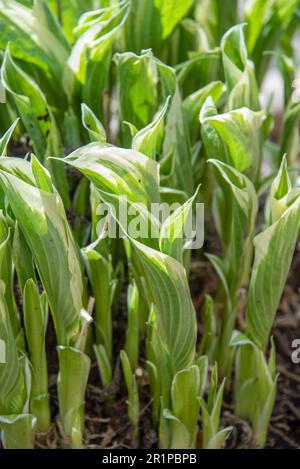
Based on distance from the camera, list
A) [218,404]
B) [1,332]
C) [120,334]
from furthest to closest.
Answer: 1. [120,334]
2. [218,404]
3. [1,332]

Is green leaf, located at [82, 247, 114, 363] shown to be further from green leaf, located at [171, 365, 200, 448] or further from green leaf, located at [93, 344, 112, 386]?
green leaf, located at [171, 365, 200, 448]

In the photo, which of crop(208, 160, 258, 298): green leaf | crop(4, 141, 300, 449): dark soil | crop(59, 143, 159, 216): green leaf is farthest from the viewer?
crop(4, 141, 300, 449): dark soil

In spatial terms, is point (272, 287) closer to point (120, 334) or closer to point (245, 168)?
point (245, 168)

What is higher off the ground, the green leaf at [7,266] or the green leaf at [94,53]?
the green leaf at [94,53]

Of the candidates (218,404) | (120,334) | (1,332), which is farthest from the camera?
(120,334)

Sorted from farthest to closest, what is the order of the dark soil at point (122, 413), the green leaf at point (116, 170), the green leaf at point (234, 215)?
the dark soil at point (122, 413), the green leaf at point (234, 215), the green leaf at point (116, 170)

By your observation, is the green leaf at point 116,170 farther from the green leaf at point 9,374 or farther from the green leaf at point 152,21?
the green leaf at point 152,21

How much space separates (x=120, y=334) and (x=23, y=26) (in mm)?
403

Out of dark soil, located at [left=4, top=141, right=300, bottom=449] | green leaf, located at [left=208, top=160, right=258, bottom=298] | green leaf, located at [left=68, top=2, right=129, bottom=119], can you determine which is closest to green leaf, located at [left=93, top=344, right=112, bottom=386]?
dark soil, located at [left=4, top=141, right=300, bottom=449]

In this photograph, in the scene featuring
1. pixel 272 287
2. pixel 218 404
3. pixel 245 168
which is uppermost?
pixel 245 168

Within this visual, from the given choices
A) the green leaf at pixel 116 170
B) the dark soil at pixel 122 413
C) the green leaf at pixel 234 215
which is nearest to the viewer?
the green leaf at pixel 116 170

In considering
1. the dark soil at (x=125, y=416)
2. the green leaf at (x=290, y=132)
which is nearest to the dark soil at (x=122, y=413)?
the dark soil at (x=125, y=416)
